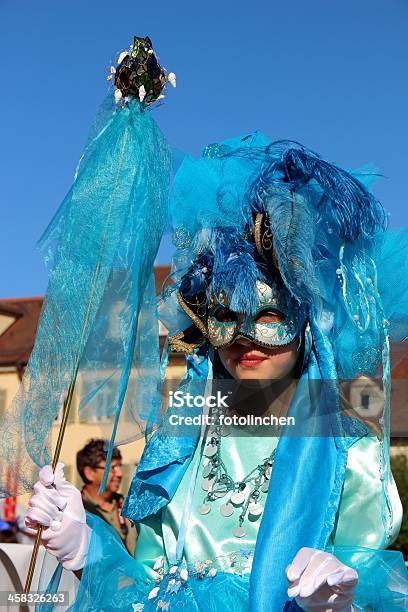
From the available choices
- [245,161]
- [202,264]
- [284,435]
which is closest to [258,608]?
[284,435]

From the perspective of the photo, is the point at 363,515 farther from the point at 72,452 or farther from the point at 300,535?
the point at 72,452

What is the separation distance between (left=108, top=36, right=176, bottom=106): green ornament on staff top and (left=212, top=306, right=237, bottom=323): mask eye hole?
0.60 m

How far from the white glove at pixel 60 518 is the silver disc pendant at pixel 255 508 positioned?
18.1 inches

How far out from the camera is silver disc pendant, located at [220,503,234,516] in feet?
7.62

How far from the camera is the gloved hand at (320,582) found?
1.83 m

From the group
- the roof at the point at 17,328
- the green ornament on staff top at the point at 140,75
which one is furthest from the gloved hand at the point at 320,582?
the roof at the point at 17,328

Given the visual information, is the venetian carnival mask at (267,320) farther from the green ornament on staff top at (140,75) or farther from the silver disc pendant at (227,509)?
the green ornament on staff top at (140,75)

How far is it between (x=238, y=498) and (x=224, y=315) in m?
0.52

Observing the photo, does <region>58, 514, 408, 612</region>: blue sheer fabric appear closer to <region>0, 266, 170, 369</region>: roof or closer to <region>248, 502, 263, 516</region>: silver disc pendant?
<region>248, 502, 263, 516</region>: silver disc pendant

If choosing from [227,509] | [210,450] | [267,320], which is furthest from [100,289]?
[227,509]

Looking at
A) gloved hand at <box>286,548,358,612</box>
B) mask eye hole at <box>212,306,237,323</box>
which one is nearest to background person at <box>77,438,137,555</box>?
mask eye hole at <box>212,306,237,323</box>

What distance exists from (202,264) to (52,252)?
448 millimetres

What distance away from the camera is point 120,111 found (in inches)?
87.1

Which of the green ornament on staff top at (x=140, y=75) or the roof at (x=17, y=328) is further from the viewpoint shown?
the roof at (x=17, y=328)
